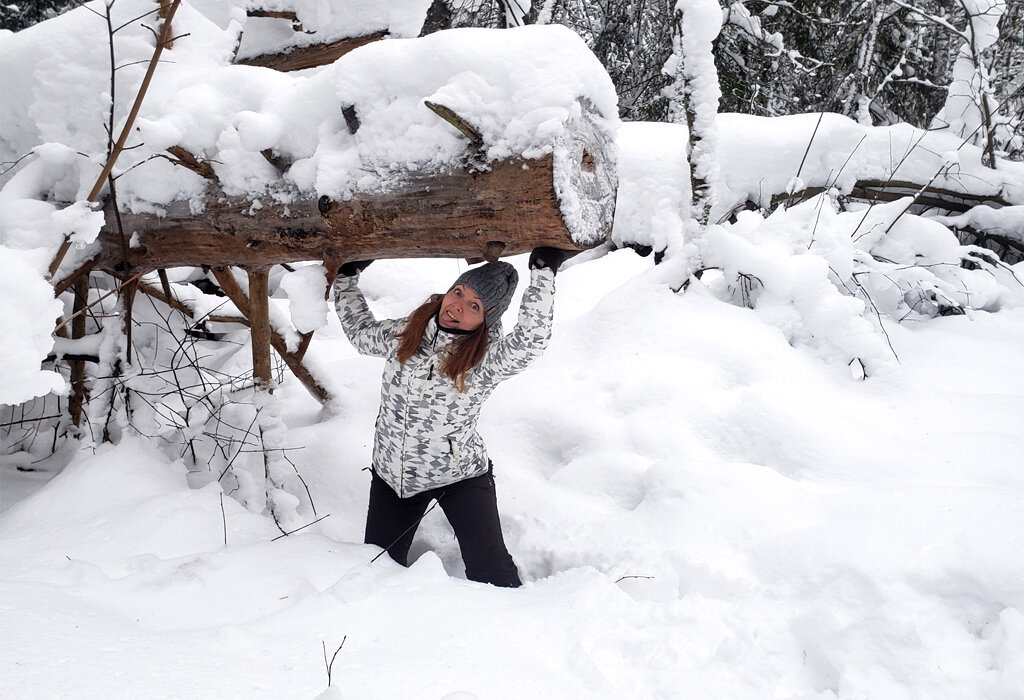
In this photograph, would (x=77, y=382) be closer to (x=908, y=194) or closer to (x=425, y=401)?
(x=425, y=401)

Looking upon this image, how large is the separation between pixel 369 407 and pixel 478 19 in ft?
13.8

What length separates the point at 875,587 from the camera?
1.80 metres

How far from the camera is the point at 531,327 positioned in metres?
2.06

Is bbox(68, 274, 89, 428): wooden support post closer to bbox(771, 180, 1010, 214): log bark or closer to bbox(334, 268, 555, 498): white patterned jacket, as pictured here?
bbox(334, 268, 555, 498): white patterned jacket

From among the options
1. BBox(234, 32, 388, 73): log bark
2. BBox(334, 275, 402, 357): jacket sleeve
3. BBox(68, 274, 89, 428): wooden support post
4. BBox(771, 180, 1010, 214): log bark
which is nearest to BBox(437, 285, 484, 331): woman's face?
BBox(334, 275, 402, 357): jacket sleeve

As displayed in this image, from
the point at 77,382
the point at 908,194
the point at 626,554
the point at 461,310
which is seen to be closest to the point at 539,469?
the point at 626,554

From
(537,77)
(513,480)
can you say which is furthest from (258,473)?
(537,77)

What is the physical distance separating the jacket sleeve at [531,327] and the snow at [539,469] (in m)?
0.52

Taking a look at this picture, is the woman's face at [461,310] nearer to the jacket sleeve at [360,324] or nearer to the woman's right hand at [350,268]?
the jacket sleeve at [360,324]

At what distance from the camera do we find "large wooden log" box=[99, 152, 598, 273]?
1.67 meters

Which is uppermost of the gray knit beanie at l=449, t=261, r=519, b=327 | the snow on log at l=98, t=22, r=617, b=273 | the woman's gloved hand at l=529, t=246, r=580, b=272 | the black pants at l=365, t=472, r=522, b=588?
the snow on log at l=98, t=22, r=617, b=273

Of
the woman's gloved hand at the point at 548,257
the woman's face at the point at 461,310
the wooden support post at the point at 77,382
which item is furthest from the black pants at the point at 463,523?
the wooden support post at the point at 77,382

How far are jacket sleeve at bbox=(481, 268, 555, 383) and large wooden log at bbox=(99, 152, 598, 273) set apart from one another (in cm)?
16

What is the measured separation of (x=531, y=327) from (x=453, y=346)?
1.05ft
